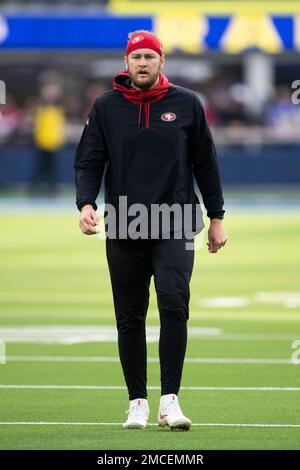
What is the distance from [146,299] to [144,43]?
1407mm

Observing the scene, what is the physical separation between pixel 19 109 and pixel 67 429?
34.0 meters

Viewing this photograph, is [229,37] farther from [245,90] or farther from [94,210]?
[94,210]

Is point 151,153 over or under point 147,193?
over

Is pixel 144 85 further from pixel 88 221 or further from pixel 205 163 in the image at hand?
pixel 88 221

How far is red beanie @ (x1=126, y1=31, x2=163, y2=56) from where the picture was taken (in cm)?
784

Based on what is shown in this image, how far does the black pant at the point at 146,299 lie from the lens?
7.77 m

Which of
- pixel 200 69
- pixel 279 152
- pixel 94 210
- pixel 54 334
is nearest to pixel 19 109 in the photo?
pixel 200 69

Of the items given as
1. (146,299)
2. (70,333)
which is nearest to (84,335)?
(70,333)

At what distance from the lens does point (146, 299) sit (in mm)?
7961

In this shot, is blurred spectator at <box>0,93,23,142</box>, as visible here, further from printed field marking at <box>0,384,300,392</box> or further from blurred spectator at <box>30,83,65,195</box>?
printed field marking at <box>0,384,300,392</box>

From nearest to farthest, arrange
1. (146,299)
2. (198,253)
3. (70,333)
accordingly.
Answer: (146,299)
(70,333)
(198,253)
